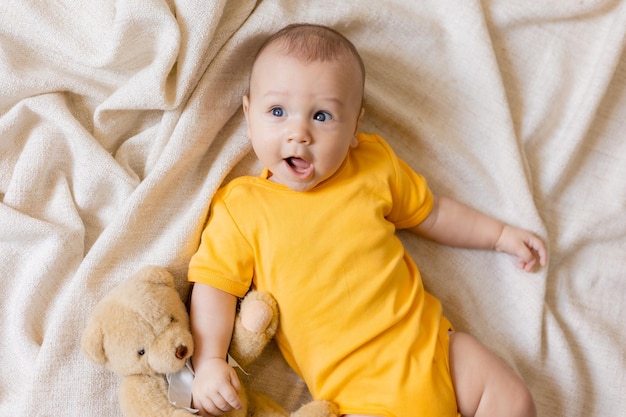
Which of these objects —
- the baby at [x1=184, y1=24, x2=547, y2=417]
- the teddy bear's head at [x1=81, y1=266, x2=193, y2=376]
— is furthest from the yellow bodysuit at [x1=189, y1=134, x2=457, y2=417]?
the teddy bear's head at [x1=81, y1=266, x2=193, y2=376]

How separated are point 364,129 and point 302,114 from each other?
307mm

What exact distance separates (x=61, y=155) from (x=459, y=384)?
922 mm

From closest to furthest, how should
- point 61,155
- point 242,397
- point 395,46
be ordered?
1. point 242,397
2. point 61,155
3. point 395,46

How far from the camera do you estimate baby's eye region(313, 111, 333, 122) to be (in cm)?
123

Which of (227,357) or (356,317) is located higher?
(356,317)

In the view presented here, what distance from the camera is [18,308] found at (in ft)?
4.13

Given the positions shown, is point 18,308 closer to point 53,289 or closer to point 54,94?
point 53,289

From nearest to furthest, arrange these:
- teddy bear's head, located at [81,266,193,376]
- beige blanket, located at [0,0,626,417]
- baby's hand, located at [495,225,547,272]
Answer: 1. teddy bear's head, located at [81,266,193,376]
2. beige blanket, located at [0,0,626,417]
3. baby's hand, located at [495,225,547,272]

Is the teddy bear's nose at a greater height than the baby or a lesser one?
lesser

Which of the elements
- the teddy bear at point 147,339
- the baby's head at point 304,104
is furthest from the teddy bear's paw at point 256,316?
the baby's head at point 304,104

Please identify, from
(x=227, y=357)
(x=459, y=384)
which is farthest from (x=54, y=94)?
(x=459, y=384)

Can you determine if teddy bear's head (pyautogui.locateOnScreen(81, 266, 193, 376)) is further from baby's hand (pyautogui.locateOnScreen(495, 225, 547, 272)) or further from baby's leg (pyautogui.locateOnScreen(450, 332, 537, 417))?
baby's hand (pyautogui.locateOnScreen(495, 225, 547, 272))

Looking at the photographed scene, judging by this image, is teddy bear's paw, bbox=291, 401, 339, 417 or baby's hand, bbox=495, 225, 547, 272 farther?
baby's hand, bbox=495, 225, 547, 272

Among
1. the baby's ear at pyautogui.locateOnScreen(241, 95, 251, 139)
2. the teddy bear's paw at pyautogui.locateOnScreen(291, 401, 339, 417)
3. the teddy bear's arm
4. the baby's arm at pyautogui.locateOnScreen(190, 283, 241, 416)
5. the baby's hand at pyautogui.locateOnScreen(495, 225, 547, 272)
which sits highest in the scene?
the baby's ear at pyautogui.locateOnScreen(241, 95, 251, 139)
